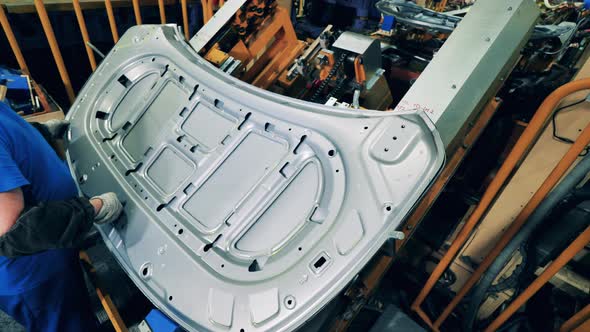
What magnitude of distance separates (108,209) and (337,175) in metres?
1.23

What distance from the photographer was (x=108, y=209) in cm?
171

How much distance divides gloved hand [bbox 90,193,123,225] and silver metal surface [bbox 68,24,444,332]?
0.17 ft

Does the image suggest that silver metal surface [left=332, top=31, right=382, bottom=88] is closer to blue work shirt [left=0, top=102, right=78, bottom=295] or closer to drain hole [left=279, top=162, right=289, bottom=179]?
drain hole [left=279, top=162, right=289, bottom=179]

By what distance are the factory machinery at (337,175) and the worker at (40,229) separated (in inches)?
8.1

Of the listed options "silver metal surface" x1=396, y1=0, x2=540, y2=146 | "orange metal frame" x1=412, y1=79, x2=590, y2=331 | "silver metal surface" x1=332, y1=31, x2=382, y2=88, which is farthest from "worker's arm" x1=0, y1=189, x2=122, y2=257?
"orange metal frame" x1=412, y1=79, x2=590, y2=331

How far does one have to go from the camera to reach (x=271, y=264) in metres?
1.39

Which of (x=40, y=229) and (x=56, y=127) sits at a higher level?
(x=56, y=127)

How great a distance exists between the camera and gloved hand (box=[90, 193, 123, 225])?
1.68 m

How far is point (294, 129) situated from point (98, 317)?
1976 mm

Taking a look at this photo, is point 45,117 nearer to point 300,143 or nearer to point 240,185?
point 240,185

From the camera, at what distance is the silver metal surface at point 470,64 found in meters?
1.54

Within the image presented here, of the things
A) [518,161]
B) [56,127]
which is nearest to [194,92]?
[56,127]

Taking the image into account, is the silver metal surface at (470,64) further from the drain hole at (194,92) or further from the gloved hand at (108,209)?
the gloved hand at (108,209)

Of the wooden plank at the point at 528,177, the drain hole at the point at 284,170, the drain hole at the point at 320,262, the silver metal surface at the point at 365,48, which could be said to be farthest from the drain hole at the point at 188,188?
the wooden plank at the point at 528,177
